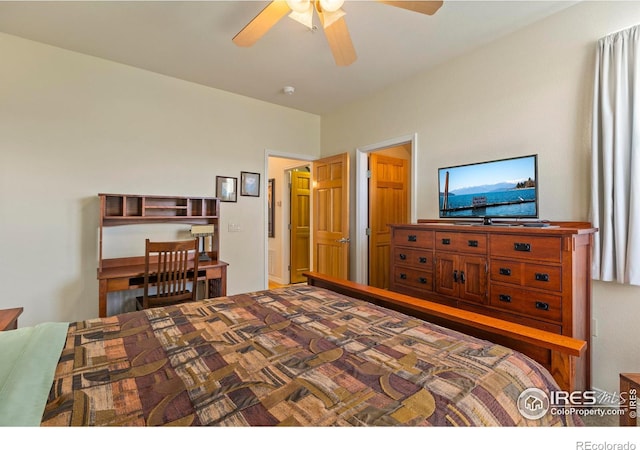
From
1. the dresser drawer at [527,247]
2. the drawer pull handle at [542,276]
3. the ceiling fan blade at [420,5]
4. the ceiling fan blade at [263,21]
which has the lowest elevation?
the drawer pull handle at [542,276]

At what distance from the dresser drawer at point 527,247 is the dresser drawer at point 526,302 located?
0.22 metres

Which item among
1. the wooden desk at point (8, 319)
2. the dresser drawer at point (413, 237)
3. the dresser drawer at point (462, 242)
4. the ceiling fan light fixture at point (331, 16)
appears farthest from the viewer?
the dresser drawer at point (413, 237)

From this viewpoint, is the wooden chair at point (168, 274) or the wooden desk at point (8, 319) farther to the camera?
the wooden chair at point (168, 274)

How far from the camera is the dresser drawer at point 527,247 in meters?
1.78

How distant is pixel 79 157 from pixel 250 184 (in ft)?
5.77

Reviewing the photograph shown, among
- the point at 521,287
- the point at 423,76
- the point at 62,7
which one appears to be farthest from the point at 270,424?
the point at 423,76

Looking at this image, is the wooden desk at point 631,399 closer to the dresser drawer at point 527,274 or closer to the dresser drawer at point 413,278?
the dresser drawer at point 527,274

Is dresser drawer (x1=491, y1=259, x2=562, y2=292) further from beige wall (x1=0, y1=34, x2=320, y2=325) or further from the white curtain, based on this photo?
beige wall (x1=0, y1=34, x2=320, y2=325)

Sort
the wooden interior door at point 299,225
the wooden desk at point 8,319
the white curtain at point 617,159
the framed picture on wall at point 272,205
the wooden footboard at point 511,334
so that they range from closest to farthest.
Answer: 1. the wooden footboard at point 511,334
2. the wooden desk at point 8,319
3. the white curtain at point 617,159
4. the wooden interior door at point 299,225
5. the framed picture on wall at point 272,205

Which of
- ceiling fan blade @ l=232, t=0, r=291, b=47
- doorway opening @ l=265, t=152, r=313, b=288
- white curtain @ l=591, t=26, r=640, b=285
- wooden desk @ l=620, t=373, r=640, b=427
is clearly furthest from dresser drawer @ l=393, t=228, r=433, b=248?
doorway opening @ l=265, t=152, r=313, b=288

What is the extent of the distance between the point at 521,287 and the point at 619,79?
1.45m

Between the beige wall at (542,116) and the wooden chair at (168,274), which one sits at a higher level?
the beige wall at (542,116)

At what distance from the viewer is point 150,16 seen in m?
2.28

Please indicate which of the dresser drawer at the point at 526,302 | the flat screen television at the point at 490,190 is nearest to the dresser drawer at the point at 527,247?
the dresser drawer at the point at 526,302
